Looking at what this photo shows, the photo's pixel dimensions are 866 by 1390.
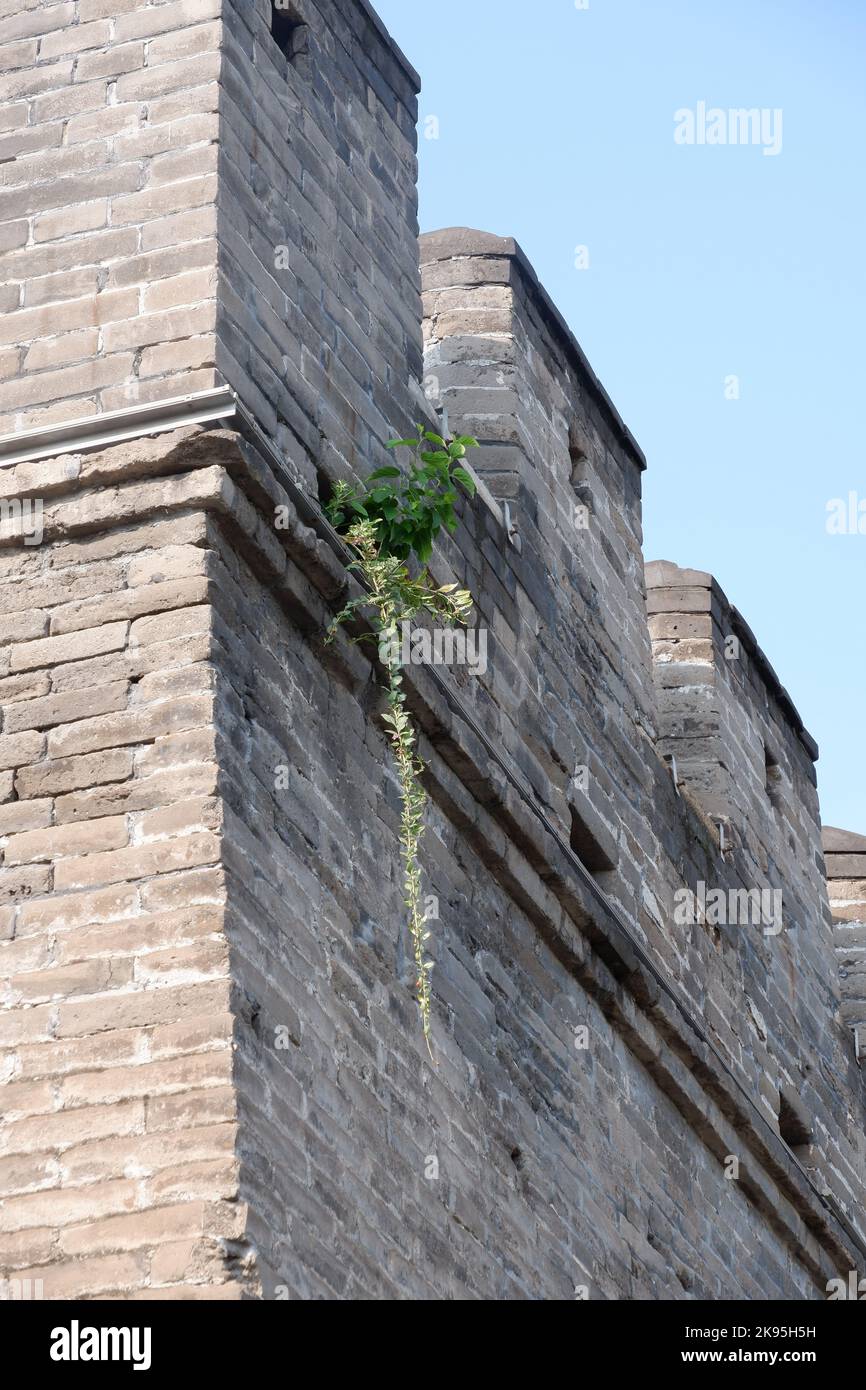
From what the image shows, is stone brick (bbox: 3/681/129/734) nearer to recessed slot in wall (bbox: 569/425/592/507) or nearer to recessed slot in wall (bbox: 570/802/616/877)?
recessed slot in wall (bbox: 570/802/616/877)

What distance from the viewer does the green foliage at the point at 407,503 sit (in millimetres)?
6512

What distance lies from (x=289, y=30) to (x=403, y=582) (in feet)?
5.71

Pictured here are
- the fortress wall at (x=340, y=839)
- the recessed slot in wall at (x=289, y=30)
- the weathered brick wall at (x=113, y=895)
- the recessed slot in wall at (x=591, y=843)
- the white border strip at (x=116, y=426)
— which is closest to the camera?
the weathered brick wall at (x=113, y=895)

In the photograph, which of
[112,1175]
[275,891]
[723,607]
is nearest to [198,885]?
[275,891]

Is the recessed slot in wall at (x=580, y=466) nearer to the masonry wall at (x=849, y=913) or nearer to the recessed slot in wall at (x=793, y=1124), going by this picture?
the recessed slot in wall at (x=793, y=1124)

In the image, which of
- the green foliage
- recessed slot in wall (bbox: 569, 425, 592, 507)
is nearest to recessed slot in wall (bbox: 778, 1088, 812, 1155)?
recessed slot in wall (bbox: 569, 425, 592, 507)

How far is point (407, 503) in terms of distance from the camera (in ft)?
22.1

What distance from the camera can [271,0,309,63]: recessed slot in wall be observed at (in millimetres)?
6984

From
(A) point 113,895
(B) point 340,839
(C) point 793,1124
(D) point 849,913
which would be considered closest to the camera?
(A) point 113,895

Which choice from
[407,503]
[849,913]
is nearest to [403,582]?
[407,503]

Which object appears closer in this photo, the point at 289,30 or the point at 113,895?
the point at 113,895

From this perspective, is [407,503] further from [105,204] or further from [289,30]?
[289,30]

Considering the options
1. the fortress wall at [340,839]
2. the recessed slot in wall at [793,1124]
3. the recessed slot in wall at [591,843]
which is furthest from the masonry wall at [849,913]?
the recessed slot in wall at [591,843]
